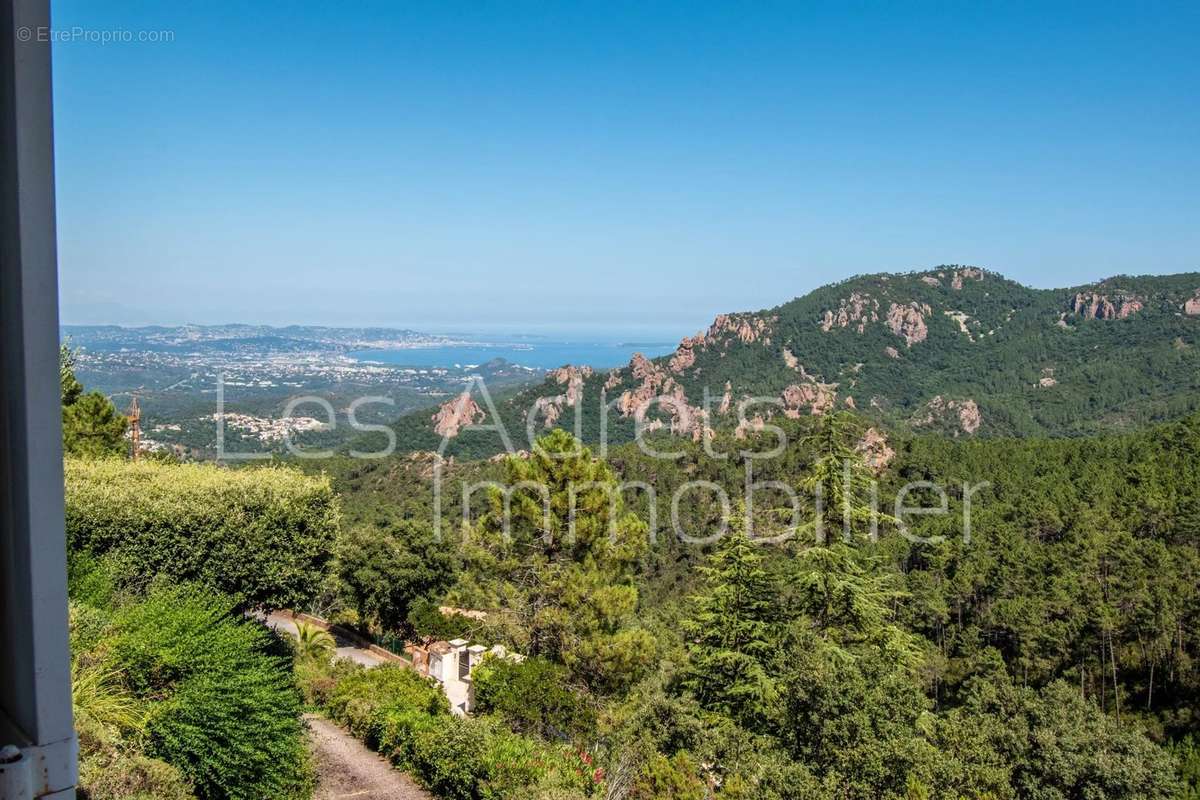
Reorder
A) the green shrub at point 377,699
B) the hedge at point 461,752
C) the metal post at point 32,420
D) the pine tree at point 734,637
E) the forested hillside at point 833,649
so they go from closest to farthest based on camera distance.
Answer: the metal post at point 32,420, the hedge at point 461,752, the forested hillside at point 833,649, the green shrub at point 377,699, the pine tree at point 734,637

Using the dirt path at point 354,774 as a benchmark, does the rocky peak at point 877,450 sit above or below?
below

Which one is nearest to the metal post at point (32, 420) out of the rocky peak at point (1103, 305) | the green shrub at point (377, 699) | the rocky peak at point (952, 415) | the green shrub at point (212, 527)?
the green shrub at point (212, 527)

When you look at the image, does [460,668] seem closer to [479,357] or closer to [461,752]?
[461,752]

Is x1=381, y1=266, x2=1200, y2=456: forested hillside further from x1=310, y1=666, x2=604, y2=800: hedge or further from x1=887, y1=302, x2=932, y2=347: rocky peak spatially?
x1=310, y1=666, x2=604, y2=800: hedge

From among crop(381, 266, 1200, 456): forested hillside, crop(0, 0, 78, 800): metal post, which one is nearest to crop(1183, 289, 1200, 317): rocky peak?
crop(381, 266, 1200, 456): forested hillside

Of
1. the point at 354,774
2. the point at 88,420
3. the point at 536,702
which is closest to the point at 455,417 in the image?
the point at 88,420

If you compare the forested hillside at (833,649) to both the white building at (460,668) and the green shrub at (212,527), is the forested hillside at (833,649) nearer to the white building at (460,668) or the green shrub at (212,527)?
the white building at (460,668)
